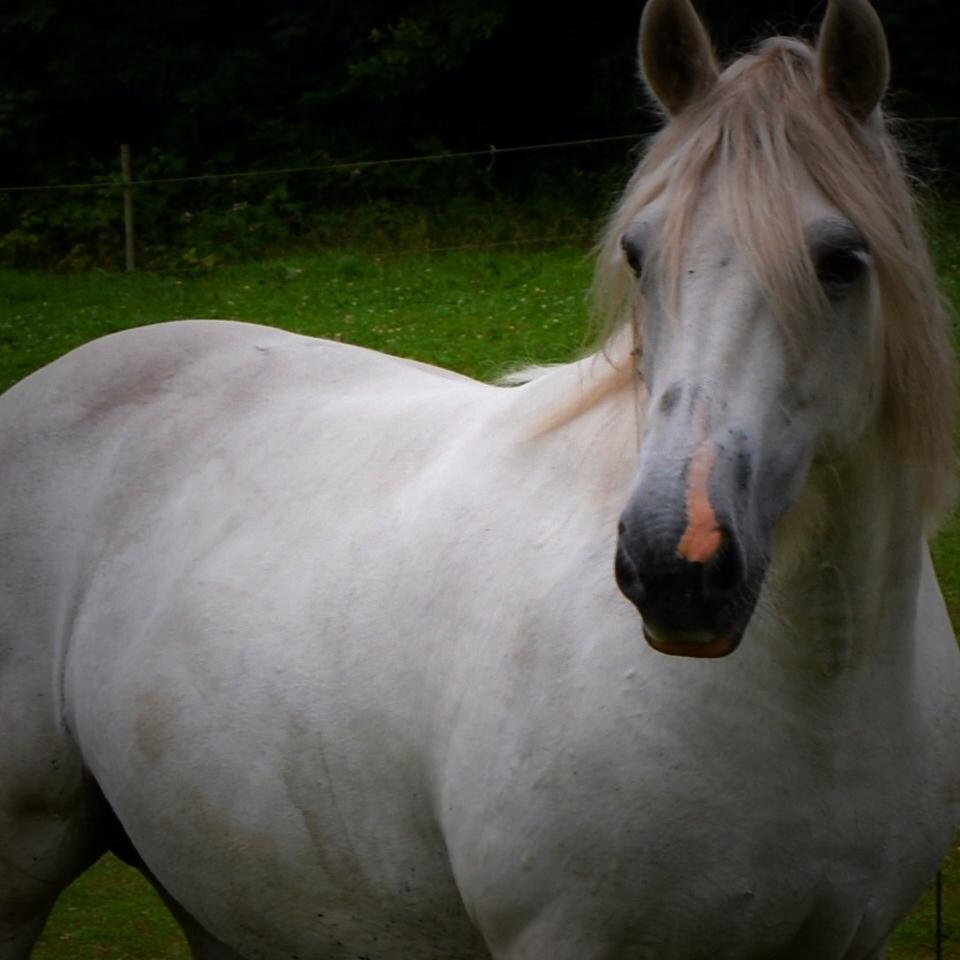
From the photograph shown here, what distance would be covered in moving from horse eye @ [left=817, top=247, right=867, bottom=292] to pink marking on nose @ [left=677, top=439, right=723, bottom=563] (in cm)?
38

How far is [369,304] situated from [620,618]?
9.10 metres

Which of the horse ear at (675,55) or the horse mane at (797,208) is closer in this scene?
the horse mane at (797,208)

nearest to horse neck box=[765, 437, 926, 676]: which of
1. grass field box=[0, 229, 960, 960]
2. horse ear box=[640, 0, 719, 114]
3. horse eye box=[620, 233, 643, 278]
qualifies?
horse eye box=[620, 233, 643, 278]

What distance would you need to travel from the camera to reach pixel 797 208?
1.96m

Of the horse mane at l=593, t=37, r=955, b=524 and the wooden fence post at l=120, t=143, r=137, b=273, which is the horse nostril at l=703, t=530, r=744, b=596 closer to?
the horse mane at l=593, t=37, r=955, b=524

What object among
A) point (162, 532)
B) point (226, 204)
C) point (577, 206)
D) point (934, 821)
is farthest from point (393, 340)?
point (934, 821)

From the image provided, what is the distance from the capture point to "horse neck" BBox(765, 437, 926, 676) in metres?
2.10

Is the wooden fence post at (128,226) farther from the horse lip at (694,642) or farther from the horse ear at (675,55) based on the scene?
the horse lip at (694,642)

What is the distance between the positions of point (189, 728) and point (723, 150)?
5.23 feet

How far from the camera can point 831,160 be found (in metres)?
2.01

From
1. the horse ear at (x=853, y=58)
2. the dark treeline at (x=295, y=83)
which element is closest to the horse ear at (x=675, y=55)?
the horse ear at (x=853, y=58)

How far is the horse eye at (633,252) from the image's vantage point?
6.74 ft

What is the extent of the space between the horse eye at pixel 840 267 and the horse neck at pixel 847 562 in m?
0.26

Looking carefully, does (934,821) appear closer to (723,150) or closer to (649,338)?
(649,338)
